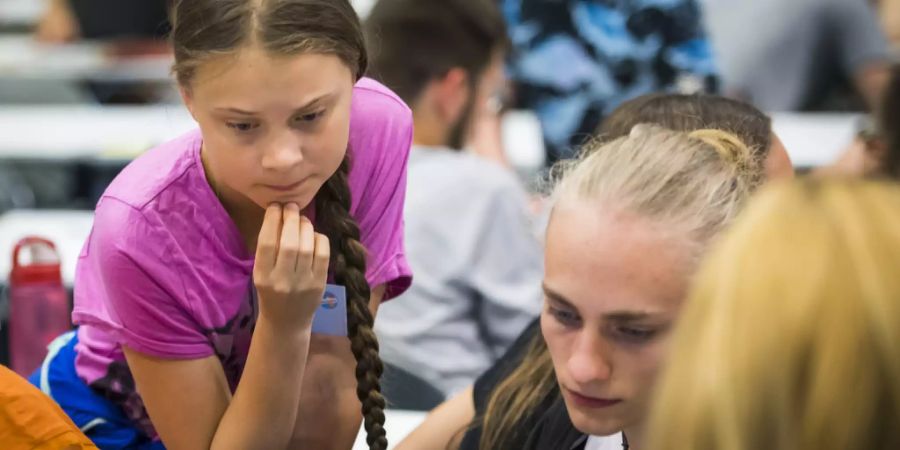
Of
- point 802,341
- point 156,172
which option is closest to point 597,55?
point 156,172

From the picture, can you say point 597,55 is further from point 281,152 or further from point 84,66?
point 84,66

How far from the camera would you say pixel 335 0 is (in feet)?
4.59

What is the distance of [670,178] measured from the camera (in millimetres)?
1246

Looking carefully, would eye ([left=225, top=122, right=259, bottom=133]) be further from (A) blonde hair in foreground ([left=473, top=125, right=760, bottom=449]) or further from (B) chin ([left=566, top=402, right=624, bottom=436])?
(B) chin ([left=566, top=402, right=624, bottom=436])

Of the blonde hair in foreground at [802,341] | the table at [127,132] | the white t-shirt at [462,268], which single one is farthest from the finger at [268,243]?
the table at [127,132]

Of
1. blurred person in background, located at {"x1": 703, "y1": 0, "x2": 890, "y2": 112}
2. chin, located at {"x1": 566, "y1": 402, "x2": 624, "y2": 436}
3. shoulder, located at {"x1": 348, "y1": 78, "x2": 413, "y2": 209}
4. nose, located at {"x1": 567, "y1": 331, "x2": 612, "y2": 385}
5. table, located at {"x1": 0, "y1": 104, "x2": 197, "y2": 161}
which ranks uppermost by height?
blurred person in background, located at {"x1": 703, "y1": 0, "x2": 890, "y2": 112}

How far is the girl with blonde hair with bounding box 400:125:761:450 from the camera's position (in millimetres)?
1182

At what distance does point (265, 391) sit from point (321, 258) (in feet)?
0.57

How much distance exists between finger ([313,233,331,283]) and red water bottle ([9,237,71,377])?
2.86 feet

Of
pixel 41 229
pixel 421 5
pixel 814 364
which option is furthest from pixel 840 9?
pixel 814 364

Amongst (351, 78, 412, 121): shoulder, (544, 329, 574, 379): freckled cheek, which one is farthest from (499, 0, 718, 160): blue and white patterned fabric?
(544, 329, 574, 379): freckled cheek

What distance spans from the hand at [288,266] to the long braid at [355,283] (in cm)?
10

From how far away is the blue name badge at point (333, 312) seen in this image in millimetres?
1474

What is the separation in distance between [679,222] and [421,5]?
146 cm
